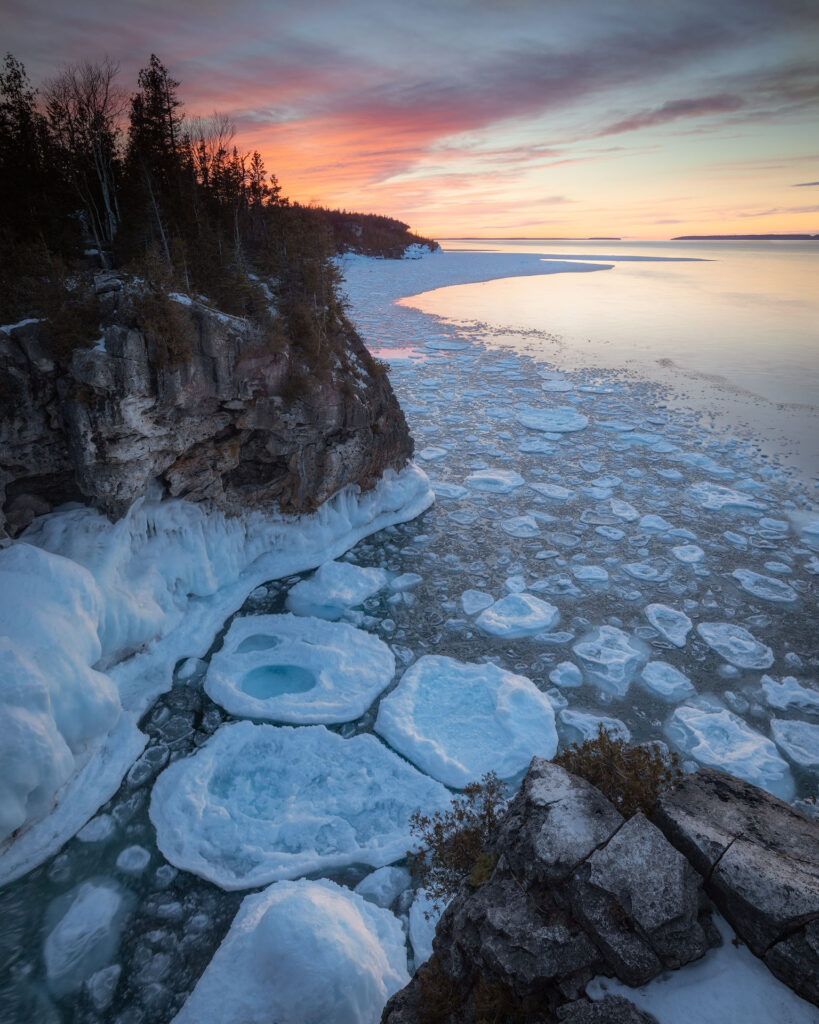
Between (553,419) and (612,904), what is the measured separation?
18.4 metres

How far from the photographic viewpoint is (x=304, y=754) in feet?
24.5

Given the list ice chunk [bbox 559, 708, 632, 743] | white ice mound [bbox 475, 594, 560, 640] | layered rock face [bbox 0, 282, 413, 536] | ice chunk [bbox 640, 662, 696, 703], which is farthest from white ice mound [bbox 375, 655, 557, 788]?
layered rock face [bbox 0, 282, 413, 536]

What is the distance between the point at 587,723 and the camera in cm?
805

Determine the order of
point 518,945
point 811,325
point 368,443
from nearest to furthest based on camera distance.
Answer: point 518,945, point 368,443, point 811,325

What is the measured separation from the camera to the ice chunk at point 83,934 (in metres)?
5.15

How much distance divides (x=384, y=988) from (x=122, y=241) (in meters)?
13.8

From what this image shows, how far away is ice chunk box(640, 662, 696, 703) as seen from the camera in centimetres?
860

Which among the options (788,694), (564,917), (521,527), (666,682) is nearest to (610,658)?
(666,682)

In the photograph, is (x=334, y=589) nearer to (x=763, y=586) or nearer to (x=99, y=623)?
(x=99, y=623)

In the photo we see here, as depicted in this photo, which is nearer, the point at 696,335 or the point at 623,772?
the point at 623,772

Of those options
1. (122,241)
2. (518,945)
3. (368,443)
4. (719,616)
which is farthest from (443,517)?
(518,945)

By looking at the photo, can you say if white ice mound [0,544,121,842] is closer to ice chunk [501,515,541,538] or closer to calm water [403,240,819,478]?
ice chunk [501,515,541,538]

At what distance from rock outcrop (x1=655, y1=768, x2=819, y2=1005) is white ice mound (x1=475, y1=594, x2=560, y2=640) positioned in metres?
5.68

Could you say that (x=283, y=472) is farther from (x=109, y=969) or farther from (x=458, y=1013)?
(x=458, y=1013)
